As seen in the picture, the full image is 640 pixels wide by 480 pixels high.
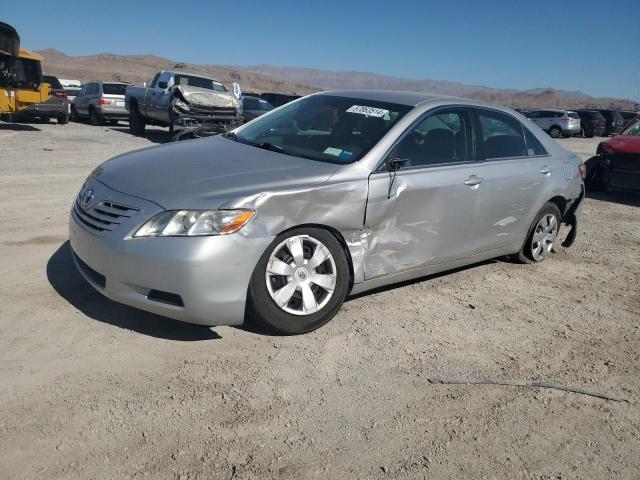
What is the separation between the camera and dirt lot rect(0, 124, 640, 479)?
102 inches

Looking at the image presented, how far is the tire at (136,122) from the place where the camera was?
17.6 m

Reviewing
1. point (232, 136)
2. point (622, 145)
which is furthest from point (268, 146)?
point (622, 145)

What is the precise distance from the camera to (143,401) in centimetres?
292

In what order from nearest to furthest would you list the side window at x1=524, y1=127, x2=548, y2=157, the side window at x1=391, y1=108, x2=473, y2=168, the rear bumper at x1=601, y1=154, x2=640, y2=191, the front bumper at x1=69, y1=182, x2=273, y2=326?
the front bumper at x1=69, y1=182, x2=273, y2=326
the side window at x1=391, y1=108, x2=473, y2=168
the side window at x1=524, y1=127, x2=548, y2=157
the rear bumper at x1=601, y1=154, x2=640, y2=191

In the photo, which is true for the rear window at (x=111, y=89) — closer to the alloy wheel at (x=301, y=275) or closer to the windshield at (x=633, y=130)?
the windshield at (x=633, y=130)

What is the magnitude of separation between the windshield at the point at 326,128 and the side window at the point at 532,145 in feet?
5.19

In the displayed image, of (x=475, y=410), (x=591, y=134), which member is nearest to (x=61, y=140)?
(x=475, y=410)

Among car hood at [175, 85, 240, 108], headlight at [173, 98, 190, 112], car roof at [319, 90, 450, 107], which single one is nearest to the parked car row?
car hood at [175, 85, 240, 108]

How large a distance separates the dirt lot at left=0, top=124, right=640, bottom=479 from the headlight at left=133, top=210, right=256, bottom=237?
2.33ft

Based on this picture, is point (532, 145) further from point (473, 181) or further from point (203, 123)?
point (203, 123)

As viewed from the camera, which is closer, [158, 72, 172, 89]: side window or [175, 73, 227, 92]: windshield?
[158, 72, 172, 89]: side window

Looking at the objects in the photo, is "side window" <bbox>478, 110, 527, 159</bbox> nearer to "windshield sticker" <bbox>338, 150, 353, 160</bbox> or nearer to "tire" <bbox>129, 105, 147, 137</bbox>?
"windshield sticker" <bbox>338, 150, 353, 160</bbox>

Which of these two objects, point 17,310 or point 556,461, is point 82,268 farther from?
point 556,461

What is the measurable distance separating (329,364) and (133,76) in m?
92.5
